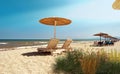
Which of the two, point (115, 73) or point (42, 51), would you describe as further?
point (42, 51)

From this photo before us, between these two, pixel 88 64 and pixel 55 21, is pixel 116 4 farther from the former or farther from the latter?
pixel 55 21

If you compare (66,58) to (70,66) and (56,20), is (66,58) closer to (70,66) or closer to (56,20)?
(70,66)

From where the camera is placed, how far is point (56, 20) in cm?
1199

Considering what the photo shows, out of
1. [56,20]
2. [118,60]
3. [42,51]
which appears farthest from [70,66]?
[56,20]

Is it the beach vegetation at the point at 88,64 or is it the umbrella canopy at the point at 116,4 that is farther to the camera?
the umbrella canopy at the point at 116,4

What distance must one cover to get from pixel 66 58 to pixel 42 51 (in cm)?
518

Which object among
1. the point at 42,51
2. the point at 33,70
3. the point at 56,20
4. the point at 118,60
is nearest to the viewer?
the point at 118,60

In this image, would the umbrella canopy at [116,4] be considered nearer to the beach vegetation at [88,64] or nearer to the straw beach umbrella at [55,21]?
the beach vegetation at [88,64]

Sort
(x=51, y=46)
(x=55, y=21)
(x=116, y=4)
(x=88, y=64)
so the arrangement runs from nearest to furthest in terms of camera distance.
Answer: (x=88, y=64), (x=116, y=4), (x=51, y=46), (x=55, y=21)

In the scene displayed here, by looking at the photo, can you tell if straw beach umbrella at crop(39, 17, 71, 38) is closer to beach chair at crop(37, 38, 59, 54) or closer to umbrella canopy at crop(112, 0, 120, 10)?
beach chair at crop(37, 38, 59, 54)

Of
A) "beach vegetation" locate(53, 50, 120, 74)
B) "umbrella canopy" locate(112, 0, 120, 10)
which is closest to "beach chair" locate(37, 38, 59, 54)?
"beach vegetation" locate(53, 50, 120, 74)

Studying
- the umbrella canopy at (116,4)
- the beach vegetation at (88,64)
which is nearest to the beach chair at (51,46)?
the beach vegetation at (88,64)

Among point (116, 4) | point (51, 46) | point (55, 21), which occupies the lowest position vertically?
point (51, 46)

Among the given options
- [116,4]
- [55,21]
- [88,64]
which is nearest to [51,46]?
[55,21]
